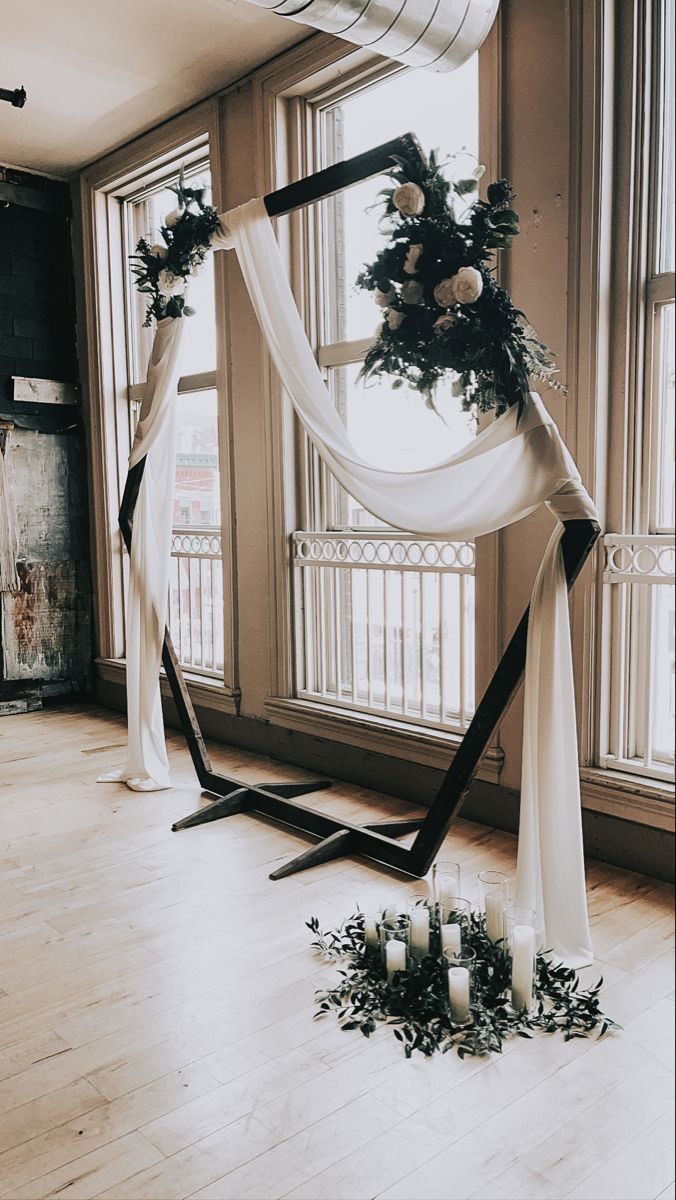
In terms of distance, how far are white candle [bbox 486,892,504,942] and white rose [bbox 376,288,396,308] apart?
1.66m

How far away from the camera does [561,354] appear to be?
2955mm

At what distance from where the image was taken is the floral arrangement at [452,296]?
2471mm

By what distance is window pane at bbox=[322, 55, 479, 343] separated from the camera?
3406 millimetres

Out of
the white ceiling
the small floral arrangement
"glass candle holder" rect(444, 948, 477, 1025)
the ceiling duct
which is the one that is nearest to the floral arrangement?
the ceiling duct

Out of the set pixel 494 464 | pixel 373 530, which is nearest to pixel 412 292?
pixel 494 464

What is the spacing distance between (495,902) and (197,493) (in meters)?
3.18

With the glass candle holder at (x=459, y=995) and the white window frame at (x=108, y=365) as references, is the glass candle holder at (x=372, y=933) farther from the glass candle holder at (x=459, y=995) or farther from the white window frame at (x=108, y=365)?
the white window frame at (x=108, y=365)

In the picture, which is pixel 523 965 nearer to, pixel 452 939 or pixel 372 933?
pixel 452 939

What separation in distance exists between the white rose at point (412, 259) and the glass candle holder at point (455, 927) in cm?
170

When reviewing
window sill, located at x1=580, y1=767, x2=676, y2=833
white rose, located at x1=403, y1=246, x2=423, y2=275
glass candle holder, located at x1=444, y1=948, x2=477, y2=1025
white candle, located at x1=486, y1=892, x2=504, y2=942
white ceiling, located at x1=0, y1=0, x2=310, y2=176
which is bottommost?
glass candle holder, located at x1=444, y1=948, x2=477, y2=1025

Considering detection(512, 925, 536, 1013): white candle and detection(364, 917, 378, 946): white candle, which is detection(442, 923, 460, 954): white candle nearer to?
detection(512, 925, 536, 1013): white candle

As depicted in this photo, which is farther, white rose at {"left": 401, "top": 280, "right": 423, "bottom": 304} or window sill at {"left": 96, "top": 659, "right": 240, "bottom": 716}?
window sill at {"left": 96, "top": 659, "right": 240, "bottom": 716}

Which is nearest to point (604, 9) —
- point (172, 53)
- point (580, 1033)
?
point (172, 53)

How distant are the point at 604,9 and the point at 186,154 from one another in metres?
2.60
